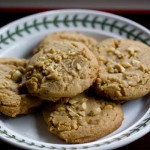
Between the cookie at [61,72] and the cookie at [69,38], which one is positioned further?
the cookie at [69,38]

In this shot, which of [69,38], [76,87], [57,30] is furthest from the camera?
[57,30]

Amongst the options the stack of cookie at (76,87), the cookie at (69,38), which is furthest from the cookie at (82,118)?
the cookie at (69,38)

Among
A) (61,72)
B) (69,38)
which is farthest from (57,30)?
(61,72)

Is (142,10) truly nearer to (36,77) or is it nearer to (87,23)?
(87,23)

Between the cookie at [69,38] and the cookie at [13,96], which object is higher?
the cookie at [69,38]

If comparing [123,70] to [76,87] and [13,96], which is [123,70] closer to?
[76,87]

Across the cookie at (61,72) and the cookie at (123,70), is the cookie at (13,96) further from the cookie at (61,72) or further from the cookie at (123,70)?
the cookie at (123,70)

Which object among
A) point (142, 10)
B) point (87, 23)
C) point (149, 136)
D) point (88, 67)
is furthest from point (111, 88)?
point (142, 10)
